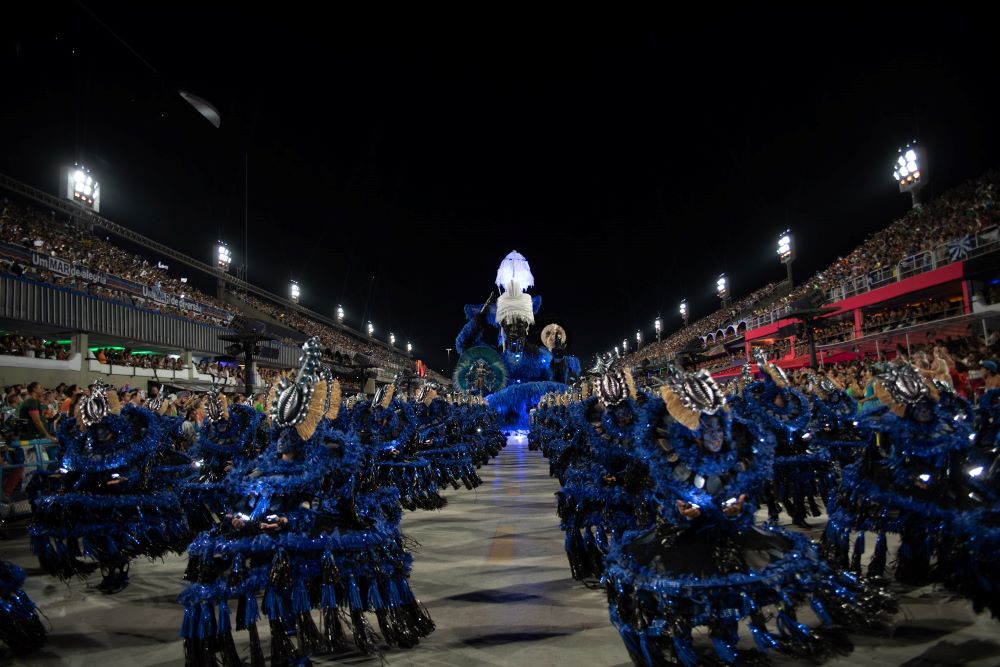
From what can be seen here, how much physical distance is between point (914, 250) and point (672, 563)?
24.5 meters

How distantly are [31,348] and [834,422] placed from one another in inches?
773

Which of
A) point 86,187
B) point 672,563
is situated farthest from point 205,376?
point 672,563

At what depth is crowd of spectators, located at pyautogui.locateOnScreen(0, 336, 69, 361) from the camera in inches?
621

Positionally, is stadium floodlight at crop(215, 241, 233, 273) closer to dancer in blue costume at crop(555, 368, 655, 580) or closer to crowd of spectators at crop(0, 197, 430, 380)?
crowd of spectators at crop(0, 197, 430, 380)

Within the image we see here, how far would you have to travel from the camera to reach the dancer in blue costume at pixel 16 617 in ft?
12.3

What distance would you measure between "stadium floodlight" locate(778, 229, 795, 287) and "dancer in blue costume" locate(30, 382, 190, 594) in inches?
1597

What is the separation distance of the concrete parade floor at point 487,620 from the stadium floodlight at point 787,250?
38.7m

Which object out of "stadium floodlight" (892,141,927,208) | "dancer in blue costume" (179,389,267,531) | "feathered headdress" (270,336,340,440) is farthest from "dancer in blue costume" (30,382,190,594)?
"stadium floodlight" (892,141,927,208)

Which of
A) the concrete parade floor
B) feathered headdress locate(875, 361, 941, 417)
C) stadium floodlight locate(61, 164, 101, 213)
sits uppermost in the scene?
stadium floodlight locate(61, 164, 101, 213)

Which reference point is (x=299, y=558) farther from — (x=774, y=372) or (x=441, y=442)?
(x=441, y=442)

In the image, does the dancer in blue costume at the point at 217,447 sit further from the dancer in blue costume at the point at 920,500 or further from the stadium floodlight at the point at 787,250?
the stadium floodlight at the point at 787,250

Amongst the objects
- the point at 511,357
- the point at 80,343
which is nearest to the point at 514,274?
the point at 511,357

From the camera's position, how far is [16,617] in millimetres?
3820

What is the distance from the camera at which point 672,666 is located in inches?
109
